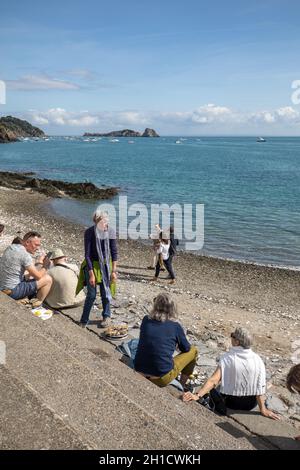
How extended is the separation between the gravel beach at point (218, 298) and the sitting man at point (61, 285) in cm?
133

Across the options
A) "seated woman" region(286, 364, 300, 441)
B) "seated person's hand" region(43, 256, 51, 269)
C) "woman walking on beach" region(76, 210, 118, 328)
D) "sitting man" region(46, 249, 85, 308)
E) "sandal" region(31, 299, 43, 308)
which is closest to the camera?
"seated woman" region(286, 364, 300, 441)

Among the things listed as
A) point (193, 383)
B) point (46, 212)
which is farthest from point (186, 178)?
point (193, 383)

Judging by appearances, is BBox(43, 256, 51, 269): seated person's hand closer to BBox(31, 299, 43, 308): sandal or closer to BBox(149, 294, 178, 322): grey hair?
BBox(31, 299, 43, 308): sandal

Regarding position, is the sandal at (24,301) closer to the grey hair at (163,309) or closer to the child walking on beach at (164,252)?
the grey hair at (163,309)

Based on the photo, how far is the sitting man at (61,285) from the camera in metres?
7.40

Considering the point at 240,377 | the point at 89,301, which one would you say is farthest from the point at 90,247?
the point at 240,377

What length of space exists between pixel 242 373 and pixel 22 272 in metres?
3.67

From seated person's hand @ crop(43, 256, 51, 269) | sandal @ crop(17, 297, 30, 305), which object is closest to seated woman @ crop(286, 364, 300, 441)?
sandal @ crop(17, 297, 30, 305)

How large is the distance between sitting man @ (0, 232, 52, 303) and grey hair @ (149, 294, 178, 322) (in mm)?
2438

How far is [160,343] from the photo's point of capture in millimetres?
5086

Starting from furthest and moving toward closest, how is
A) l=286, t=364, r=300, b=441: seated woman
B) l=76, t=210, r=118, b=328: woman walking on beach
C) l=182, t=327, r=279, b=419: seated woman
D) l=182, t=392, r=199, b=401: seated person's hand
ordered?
l=76, t=210, r=118, b=328: woman walking on beach → l=182, t=327, r=279, b=419: seated woman → l=182, t=392, r=199, b=401: seated person's hand → l=286, t=364, r=300, b=441: seated woman

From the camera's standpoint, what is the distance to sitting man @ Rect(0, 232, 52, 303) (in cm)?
671

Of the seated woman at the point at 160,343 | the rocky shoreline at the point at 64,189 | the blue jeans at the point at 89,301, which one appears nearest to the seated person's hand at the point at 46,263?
the blue jeans at the point at 89,301

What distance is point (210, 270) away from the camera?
53.6 ft
